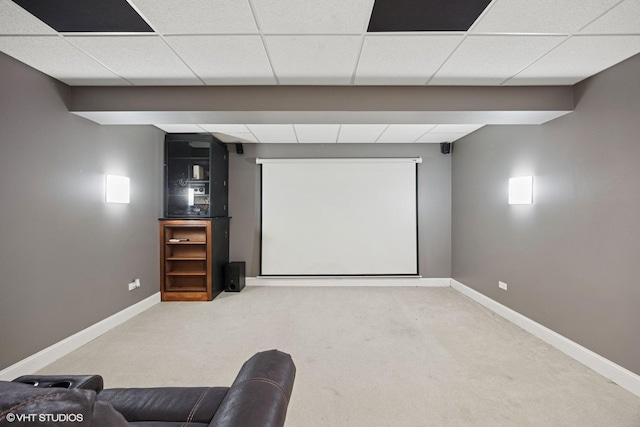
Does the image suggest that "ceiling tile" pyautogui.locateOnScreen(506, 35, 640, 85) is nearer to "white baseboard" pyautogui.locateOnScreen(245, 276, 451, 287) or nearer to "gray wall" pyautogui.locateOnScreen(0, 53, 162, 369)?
"white baseboard" pyautogui.locateOnScreen(245, 276, 451, 287)

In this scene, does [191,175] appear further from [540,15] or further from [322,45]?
[540,15]

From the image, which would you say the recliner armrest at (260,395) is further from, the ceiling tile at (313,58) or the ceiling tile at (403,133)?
the ceiling tile at (403,133)

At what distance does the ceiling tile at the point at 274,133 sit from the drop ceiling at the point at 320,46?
137 cm

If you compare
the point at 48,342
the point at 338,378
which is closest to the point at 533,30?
the point at 338,378

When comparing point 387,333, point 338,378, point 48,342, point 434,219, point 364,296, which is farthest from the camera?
point 434,219

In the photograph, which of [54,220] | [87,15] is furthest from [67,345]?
[87,15]

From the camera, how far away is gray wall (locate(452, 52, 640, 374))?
7.15 feet

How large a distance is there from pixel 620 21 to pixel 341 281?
4298 millimetres

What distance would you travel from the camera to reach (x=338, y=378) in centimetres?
228

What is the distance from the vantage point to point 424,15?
1.75m

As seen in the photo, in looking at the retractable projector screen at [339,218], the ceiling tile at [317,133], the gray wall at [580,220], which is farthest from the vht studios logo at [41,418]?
the retractable projector screen at [339,218]

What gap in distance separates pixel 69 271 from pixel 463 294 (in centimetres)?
510

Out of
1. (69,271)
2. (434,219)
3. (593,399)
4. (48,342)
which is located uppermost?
(434,219)

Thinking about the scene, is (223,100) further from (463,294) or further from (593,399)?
(463,294)
